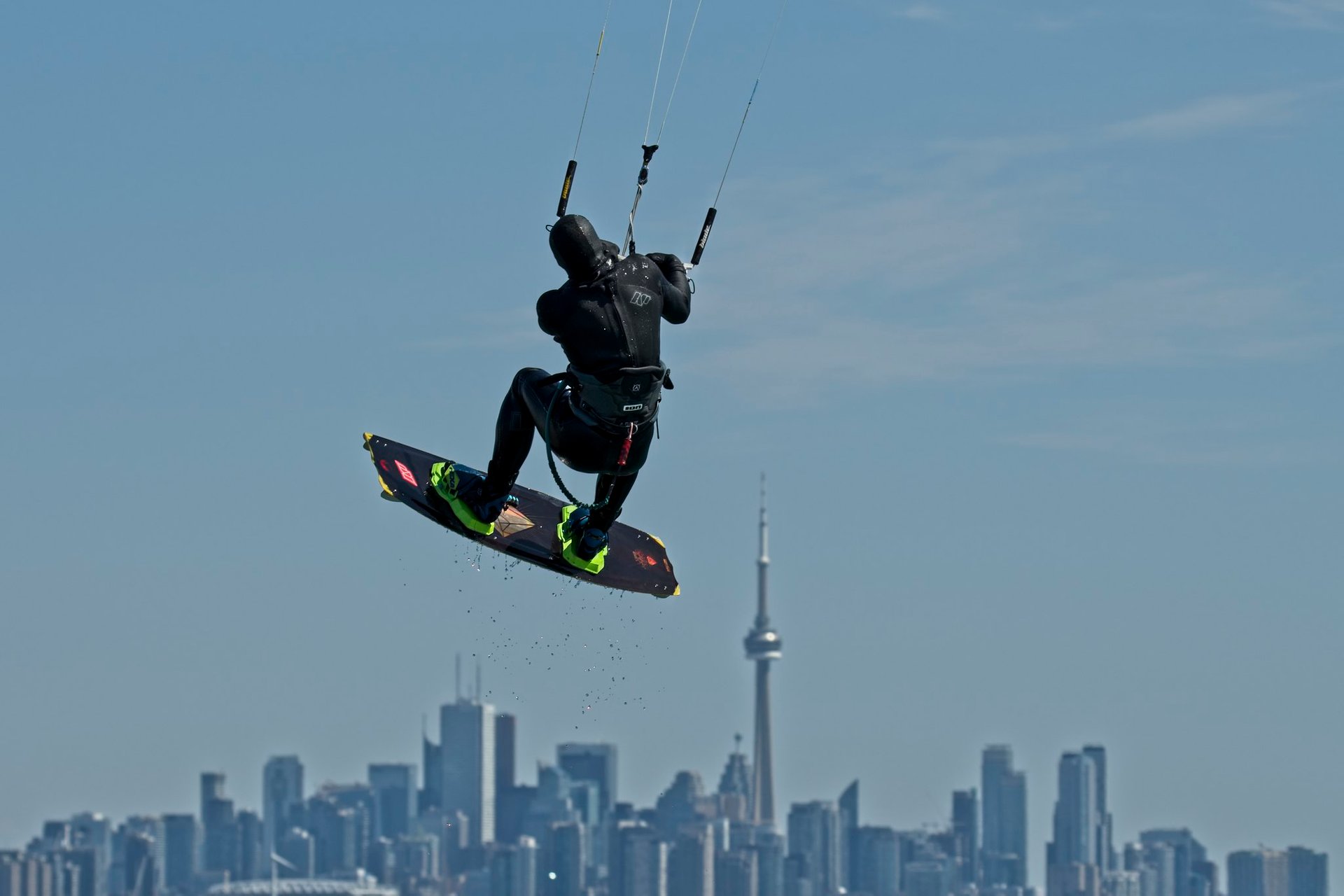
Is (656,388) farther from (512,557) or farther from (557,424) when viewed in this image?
(512,557)

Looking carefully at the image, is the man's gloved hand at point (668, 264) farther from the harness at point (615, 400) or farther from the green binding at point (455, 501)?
the green binding at point (455, 501)

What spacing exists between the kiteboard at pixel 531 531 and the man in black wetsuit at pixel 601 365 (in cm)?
184

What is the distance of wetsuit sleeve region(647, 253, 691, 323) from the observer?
31766mm

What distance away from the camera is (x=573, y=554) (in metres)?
35.2

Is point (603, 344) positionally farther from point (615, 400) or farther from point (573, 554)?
point (573, 554)

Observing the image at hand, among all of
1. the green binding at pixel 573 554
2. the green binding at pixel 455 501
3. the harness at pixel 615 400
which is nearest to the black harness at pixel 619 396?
the harness at pixel 615 400

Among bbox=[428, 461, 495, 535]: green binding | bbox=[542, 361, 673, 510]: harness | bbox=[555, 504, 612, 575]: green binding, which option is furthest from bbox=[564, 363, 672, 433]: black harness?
bbox=[428, 461, 495, 535]: green binding

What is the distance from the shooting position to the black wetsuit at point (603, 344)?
31453 mm

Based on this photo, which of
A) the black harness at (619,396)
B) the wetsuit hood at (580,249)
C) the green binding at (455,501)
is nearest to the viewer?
the wetsuit hood at (580,249)

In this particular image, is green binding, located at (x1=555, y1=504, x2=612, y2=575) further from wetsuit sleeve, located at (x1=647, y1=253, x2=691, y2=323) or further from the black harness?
wetsuit sleeve, located at (x1=647, y1=253, x2=691, y2=323)

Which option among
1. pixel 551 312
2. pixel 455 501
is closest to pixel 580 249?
pixel 551 312

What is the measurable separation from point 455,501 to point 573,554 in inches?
57.0

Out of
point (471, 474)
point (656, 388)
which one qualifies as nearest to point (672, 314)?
point (656, 388)

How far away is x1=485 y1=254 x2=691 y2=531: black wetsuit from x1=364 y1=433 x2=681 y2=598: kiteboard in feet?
7.72
